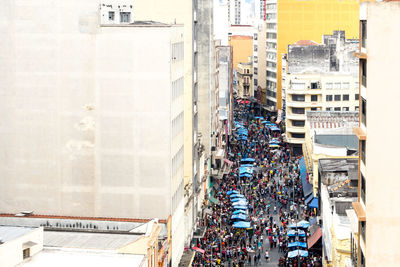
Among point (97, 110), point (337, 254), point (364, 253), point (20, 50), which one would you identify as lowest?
point (337, 254)

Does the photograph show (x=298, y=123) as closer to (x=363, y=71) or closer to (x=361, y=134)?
(x=363, y=71)

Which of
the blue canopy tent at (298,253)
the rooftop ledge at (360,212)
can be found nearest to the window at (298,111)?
the blue canopy tent at (298,253)

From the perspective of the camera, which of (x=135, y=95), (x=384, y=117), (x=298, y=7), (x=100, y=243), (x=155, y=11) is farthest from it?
(x=298, y=7)

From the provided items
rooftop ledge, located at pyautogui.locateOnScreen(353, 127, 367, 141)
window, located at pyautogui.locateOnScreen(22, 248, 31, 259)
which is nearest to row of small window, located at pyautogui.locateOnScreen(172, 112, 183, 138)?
window, located at pyautogui.locateOnScreen(22, 248, 31, 259)

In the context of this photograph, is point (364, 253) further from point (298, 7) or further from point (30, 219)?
point (298, 7)

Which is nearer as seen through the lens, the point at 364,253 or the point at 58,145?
the point at 364,253

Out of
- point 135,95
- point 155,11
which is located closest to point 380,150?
point 135,95

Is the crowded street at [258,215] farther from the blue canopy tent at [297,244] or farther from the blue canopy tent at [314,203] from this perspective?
the blue canopy tent at [314,203]

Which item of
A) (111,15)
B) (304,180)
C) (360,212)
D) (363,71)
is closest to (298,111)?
(304,180)
